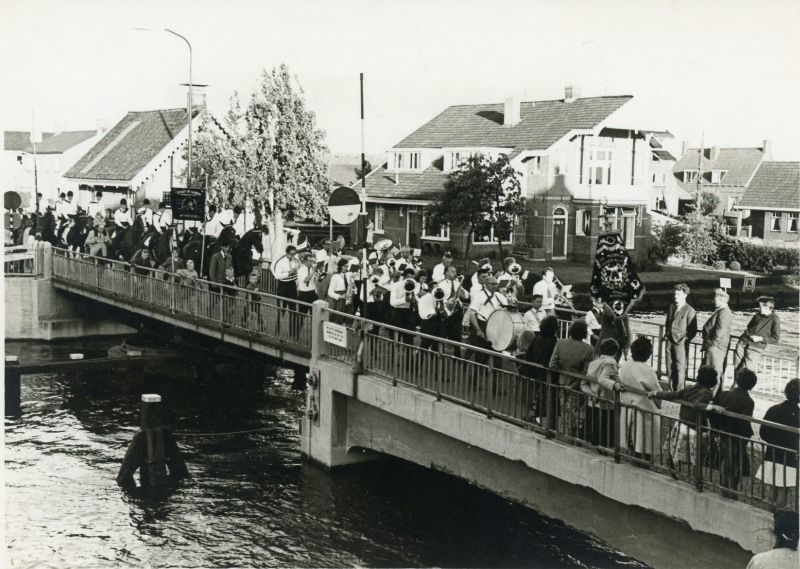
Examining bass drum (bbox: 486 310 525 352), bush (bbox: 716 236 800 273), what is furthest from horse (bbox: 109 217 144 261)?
bush (bbox: 716 236 800 273)

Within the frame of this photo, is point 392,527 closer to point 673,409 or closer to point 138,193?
point 673,409

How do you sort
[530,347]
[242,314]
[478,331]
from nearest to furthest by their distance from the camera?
1. [530,347]
2. [478,331]
3. [242,314]

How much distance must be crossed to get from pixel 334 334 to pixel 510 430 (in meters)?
4.58

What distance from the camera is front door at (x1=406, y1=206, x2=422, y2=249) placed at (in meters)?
37.6

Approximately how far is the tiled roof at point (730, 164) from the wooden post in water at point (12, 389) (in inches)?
617

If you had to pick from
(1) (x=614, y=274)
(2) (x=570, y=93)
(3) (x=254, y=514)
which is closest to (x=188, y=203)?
(3) (x=254, y=514)

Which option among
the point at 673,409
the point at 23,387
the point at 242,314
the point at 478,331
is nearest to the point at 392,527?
the point at 478,331

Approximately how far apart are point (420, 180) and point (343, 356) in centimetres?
2361

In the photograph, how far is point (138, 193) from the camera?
3669cm

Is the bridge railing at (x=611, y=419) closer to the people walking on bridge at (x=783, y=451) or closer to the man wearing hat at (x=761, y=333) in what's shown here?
the people walking on bridge at (x=783, y=451)

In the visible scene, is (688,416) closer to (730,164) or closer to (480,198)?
(480,198)

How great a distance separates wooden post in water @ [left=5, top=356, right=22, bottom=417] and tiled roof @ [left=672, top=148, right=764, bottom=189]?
15678mm

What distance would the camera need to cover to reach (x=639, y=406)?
31.5ft

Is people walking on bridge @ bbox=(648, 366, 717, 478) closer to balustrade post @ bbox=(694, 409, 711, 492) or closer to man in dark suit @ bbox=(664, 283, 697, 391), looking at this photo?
balustrade post @ bbox=(694, 409, 711, 492)
